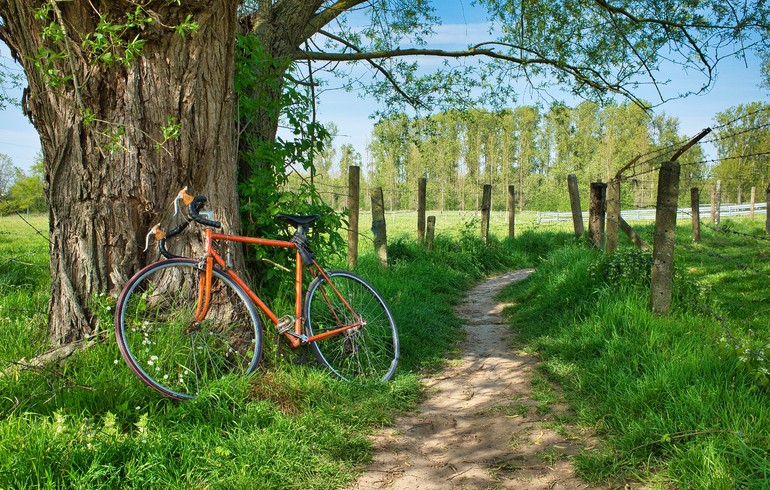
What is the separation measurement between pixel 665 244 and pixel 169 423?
4426 millimetres

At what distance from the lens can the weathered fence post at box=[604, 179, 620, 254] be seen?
711 centimetres

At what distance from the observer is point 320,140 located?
4.80 meters

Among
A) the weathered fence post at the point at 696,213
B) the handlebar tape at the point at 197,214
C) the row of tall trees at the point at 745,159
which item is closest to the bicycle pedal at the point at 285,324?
the handlebar tape at the point at 197,214

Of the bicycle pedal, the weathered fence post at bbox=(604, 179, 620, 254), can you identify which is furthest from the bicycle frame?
the weathered fence post at bbox=(604, 179, 620, 254)

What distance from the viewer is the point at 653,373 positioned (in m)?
3.61

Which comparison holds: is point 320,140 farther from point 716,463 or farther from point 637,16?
point 637,16

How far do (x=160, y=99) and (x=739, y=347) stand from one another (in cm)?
439

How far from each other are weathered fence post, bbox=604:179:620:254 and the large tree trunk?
5.65 m

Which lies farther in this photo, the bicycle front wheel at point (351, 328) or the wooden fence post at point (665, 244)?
the wooden fence post at point (665, 244)

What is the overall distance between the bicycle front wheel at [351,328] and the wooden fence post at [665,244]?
2.54 m

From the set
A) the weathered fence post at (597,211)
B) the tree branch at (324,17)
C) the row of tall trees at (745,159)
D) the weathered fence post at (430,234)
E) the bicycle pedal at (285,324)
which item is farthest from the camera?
the row of tall trees at (745,159)

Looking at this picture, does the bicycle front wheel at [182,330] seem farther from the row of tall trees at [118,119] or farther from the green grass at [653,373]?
the green grass at [653,373]

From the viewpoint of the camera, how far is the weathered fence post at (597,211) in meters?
7.99

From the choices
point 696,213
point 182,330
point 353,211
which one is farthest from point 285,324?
point 696,213
